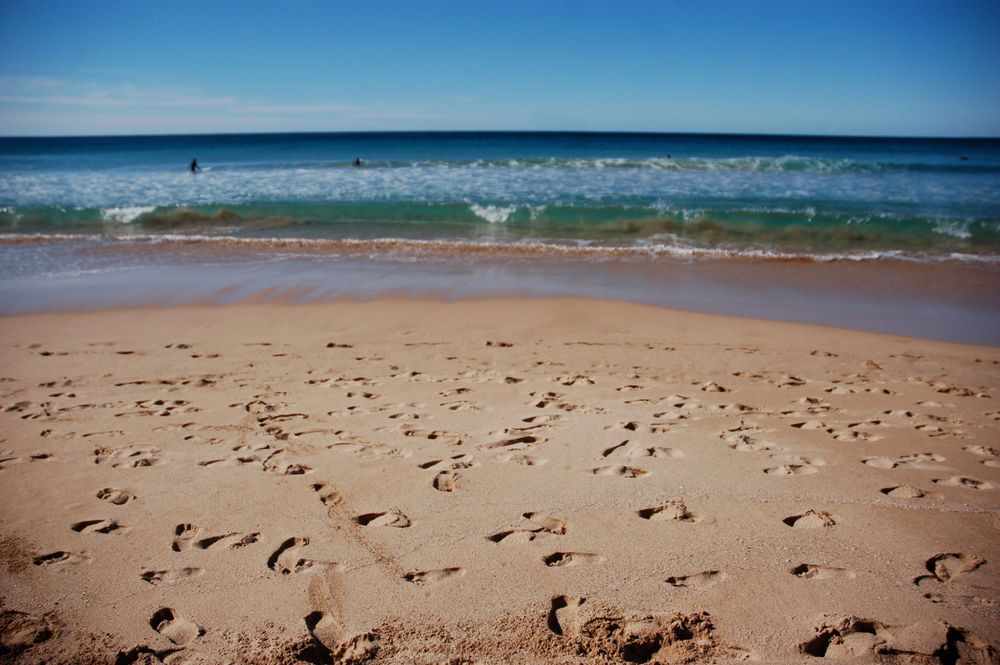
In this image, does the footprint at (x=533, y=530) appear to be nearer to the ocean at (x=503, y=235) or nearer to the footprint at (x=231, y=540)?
the footprint at (x=231, y=540)

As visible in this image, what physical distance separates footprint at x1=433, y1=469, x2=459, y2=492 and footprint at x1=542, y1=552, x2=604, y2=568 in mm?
736

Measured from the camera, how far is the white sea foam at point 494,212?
Answer: 52.6 feet

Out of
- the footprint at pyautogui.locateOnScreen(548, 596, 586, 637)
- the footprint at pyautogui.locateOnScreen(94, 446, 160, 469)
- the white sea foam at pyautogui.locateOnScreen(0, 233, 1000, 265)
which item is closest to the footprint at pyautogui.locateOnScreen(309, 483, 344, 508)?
the footprint at pyautogui.locateOnScreen(94, 446, 160, 469)

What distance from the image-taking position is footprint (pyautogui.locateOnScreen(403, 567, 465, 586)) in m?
2.41

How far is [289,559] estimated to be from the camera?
2.55 meters

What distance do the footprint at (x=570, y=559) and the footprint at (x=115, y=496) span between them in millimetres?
2099

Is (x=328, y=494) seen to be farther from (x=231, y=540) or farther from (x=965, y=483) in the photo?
(x=965, y=483)

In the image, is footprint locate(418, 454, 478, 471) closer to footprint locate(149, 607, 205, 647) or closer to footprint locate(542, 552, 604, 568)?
footprint locate(542, 552, 604, 568)

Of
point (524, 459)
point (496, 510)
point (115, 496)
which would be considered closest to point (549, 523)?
point (496, 510)

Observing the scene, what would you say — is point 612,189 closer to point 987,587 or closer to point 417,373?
point 417,373

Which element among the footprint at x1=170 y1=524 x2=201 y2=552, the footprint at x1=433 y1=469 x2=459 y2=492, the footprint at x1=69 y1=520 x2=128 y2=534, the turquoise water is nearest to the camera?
the footprint at x1=170 y1=524 x2=201 y2=552

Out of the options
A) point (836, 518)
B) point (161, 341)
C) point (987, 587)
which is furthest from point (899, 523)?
point (161, 341)

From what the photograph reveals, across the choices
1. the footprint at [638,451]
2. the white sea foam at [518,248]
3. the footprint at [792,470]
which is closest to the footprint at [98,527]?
the footprint at [638,451]

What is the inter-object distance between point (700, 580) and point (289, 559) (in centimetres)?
168
